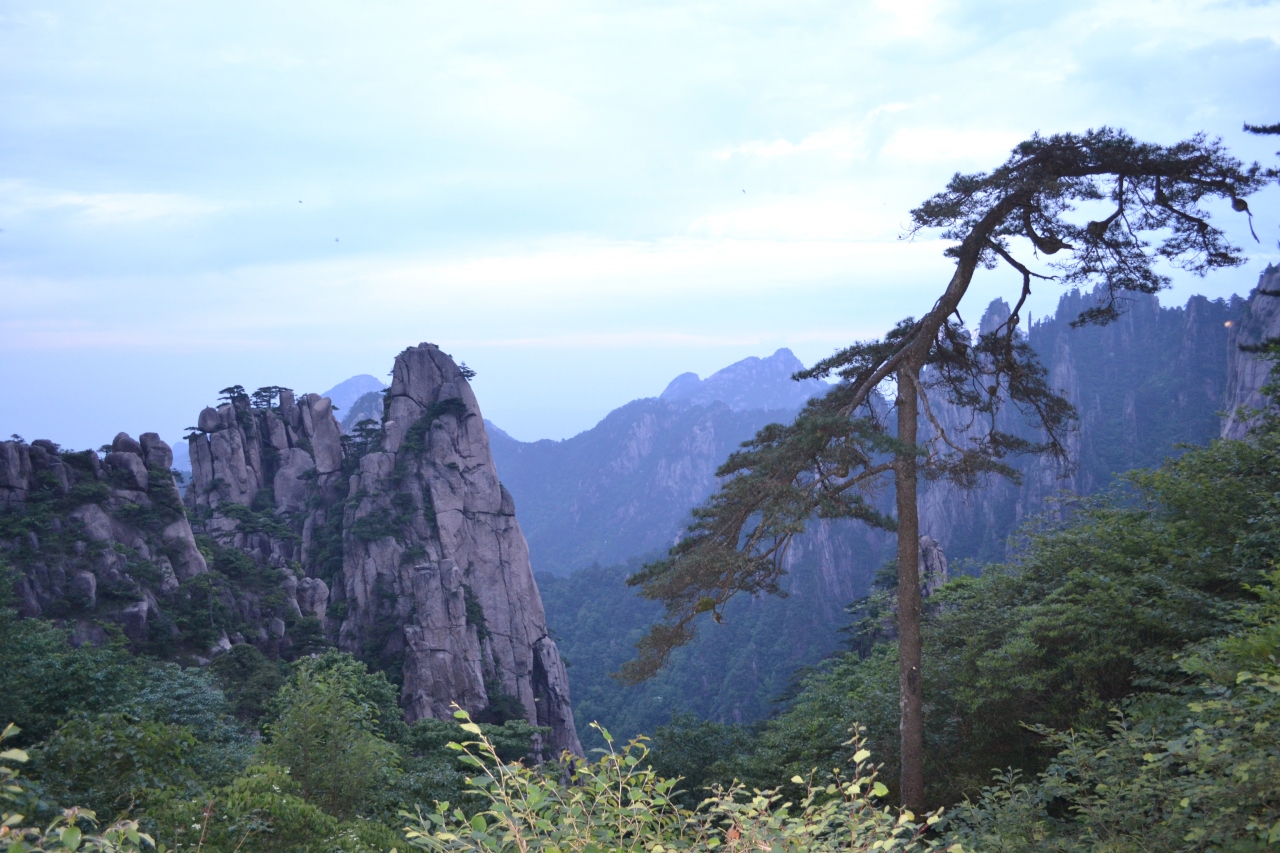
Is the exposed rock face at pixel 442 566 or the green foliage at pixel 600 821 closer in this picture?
the green foliage at pixel 600 821

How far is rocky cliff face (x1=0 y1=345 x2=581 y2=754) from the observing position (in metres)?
29.0

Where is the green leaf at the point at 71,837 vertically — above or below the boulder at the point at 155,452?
below

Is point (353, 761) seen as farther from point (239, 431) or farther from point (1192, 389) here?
point (1192, 389)

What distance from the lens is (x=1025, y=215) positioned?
9.87 metres

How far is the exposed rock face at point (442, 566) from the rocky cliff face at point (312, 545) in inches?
4.4

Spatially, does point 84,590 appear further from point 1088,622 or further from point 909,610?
point 1088,622

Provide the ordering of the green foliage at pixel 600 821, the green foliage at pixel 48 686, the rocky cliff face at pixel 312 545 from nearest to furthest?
1. the green foliage at pixel 600 821
2. the green foliage at pixel 48 686
3. the rocky cliff face at pixel 312 545

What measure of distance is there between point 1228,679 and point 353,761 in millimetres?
12173

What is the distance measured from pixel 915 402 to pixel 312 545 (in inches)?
1724

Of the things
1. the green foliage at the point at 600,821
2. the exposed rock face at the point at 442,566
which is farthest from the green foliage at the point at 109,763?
the exposed rock face at the point at 442,566

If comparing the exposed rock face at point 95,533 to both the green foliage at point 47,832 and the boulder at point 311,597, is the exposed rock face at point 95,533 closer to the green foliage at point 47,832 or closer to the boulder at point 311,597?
the boulder at point 311,597

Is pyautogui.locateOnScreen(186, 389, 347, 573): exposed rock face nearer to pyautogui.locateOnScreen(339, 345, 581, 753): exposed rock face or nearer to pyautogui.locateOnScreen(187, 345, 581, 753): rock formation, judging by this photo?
pyautogui.locateOnScreen(187, 345, 581, 753): rock formation

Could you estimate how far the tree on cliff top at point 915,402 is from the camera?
9117 millimetres

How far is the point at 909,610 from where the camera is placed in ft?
31.0
